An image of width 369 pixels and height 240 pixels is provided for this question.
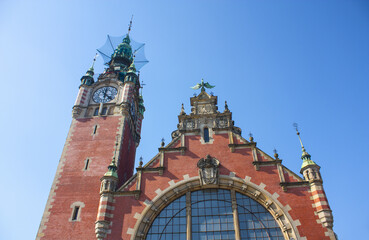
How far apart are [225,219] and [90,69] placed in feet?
79.6

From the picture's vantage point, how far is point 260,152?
72.1 feet

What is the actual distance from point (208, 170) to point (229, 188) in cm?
186

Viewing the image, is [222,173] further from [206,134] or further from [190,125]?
[190,125]

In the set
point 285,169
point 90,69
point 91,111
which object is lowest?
point 285,169

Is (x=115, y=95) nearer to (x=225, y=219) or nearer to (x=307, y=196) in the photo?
(x=225, y=219)

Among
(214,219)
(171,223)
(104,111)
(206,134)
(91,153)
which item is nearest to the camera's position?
(214,219)

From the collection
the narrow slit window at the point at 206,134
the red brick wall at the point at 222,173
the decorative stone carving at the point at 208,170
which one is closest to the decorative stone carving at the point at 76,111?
the red brick wall at the point at 222,173

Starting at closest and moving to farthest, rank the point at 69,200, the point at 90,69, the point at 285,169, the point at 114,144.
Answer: the point at 285,169 → the point at 69,200 → the point at 114,144 → the point at 90,69

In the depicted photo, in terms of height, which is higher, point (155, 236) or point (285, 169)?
point (285, 169)

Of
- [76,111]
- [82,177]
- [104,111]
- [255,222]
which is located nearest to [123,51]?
[104,111]

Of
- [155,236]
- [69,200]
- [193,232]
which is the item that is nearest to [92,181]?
[69,200]

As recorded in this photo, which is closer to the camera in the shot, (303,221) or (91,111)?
(303,221)

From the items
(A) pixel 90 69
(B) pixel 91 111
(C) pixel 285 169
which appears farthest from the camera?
(A) pixel 90 69

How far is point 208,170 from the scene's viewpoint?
68.9 ft
